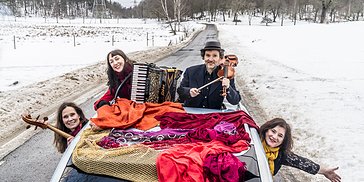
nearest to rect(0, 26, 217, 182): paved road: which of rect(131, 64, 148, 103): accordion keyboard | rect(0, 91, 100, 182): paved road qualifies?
rect(0, 91, 100, 182): paved road

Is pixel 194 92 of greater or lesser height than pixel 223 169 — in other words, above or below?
above

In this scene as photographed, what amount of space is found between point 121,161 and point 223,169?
2.25ft

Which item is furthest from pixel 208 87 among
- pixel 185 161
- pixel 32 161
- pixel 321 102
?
pixel 321 102

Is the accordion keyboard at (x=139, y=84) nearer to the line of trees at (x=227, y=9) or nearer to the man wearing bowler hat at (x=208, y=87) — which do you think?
the man wearing bowler hat at (x=208, y=87)

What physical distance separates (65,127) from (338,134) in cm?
429

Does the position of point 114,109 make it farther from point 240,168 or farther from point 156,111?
point 240,168

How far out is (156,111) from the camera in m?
3.55

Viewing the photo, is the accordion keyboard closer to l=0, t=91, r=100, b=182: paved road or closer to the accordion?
the accordion

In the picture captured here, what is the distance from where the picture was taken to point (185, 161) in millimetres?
2275

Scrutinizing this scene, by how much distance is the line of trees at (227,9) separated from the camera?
61628mm

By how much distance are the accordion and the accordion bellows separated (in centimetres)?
162

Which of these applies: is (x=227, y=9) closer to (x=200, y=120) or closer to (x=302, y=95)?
(x=302, y=95)

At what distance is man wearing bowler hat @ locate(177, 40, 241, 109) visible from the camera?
383cm

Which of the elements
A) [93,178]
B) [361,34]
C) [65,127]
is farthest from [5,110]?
[361,34]
